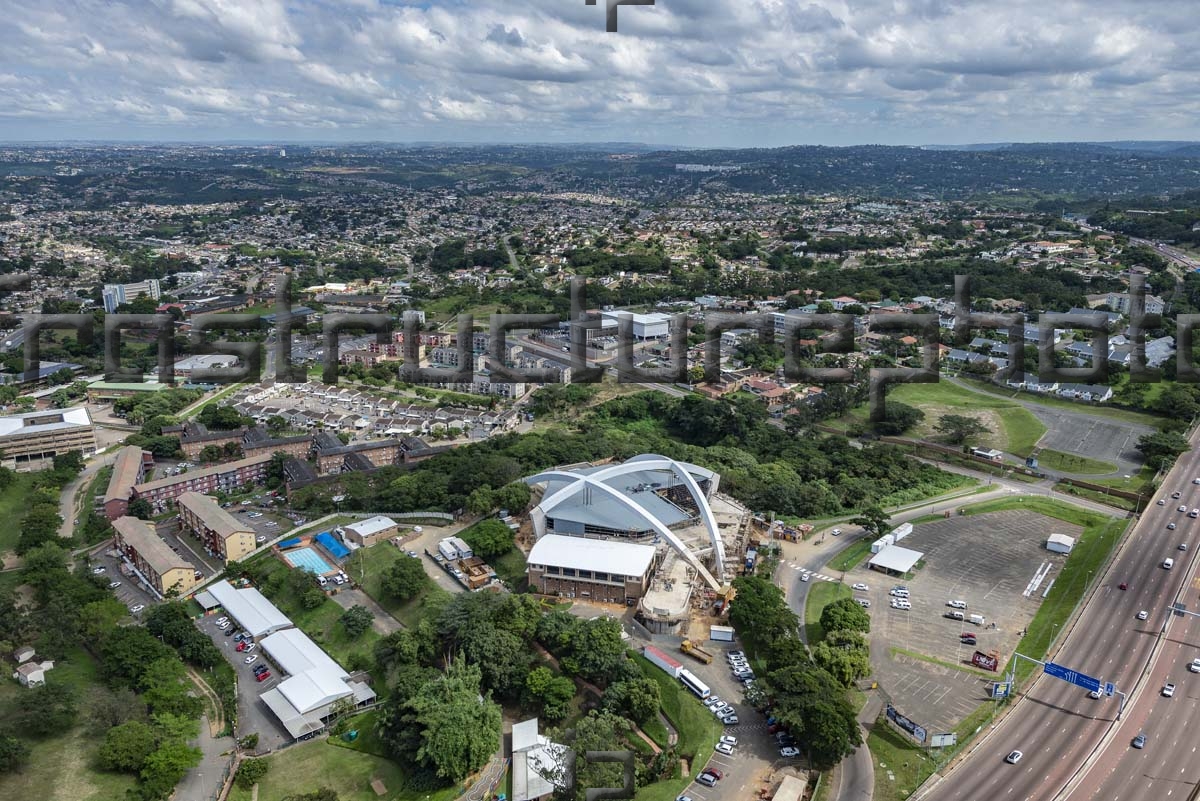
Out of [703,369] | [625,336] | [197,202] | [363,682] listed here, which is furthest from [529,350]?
[197,202]

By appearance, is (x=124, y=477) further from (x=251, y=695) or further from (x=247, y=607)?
(x=251, y=695)

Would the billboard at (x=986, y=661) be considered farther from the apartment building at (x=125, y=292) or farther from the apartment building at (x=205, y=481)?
the apartment building at (x=125, y=292)

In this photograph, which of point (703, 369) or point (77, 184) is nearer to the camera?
point (703, 369)

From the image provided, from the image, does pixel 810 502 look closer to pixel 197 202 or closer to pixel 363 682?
pixel 363 682

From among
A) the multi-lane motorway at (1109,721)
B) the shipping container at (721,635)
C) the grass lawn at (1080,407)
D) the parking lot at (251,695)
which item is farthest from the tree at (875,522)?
the grass lawn at (1080,407)

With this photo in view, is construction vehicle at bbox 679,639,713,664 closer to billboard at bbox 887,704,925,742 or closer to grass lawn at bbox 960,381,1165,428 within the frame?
billboard at bbox 887,704,925,742
